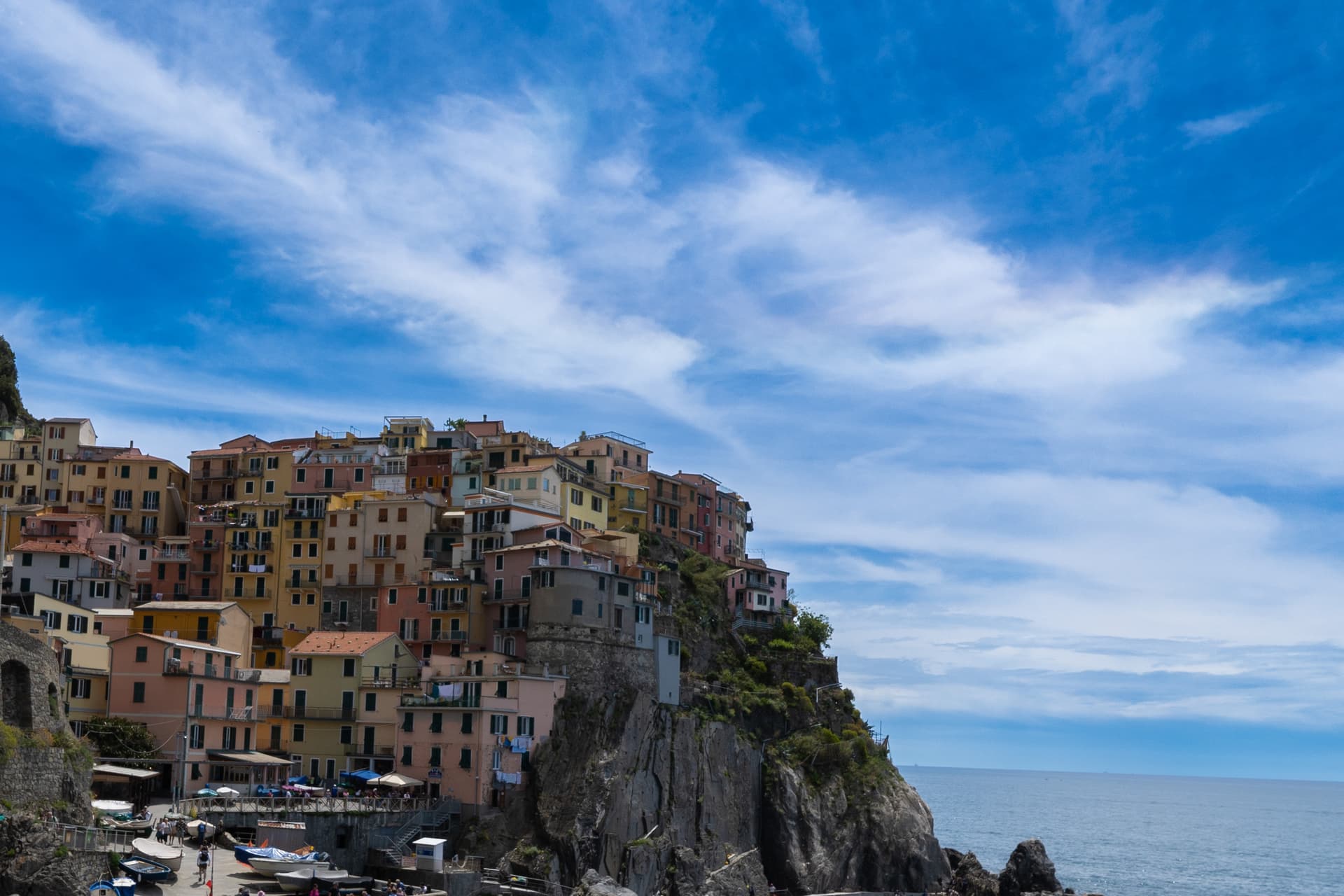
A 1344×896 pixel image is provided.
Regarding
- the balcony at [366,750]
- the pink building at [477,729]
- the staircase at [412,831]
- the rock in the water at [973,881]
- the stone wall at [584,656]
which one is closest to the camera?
the staircase at [412,831]

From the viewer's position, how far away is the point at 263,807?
71375mm

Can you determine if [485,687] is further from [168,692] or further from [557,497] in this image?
[557,497]

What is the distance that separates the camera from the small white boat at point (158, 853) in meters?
55.4

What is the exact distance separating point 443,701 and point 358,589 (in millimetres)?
18859

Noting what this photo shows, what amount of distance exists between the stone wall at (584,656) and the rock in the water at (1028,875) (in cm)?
3308

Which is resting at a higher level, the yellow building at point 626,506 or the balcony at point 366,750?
the yellow building at point 626,506

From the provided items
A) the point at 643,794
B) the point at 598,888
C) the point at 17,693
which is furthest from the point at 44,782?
the point at 643,794

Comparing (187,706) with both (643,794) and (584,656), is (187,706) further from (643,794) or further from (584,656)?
(643,794)

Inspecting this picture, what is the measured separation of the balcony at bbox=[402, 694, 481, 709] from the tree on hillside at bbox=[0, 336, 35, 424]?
65.7 meters

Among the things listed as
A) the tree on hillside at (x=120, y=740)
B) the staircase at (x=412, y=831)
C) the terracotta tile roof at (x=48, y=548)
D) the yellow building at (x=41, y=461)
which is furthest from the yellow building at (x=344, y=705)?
the yellow building at (x=41, y=461)

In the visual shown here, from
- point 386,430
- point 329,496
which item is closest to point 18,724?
point 329,496

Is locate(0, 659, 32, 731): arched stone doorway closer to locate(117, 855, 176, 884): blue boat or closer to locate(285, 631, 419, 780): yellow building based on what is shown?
locate(117, 855, 176, 884): blue boat

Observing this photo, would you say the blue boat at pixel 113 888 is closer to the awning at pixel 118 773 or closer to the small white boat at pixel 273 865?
the small white boat at pixel 273 865

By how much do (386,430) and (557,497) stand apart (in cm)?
2468
